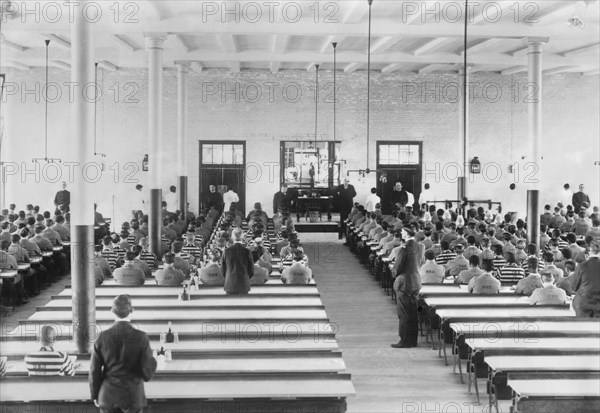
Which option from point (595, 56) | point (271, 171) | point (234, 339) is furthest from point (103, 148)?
point (234, 339)

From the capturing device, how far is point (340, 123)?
1118 inches

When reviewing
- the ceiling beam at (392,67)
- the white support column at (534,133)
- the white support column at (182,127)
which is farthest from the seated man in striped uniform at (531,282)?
the ceiling beam at (392,67)

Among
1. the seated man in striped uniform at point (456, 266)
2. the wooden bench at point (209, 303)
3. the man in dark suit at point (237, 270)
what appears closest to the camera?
the wooden bench at point (209, 303)

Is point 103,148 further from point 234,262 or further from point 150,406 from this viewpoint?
point 150,406

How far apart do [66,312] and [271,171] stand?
18848 millimetres

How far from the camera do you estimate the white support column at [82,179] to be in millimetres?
8906

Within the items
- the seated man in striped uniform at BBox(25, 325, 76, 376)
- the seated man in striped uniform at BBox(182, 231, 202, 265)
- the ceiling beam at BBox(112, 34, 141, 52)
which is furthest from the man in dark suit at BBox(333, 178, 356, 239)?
the seated man in striped uniform at BBox(25, 325, 76, 376)

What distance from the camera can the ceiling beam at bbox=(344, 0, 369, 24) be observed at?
50.6 ft

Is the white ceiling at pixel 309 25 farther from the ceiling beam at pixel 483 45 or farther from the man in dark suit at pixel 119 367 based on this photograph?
the man in dark suit at pixel 119 367

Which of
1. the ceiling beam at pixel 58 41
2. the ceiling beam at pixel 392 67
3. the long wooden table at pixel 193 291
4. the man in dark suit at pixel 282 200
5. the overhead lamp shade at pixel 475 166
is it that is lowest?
the long wooden table at pixel 193 291

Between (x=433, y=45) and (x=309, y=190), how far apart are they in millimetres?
8662

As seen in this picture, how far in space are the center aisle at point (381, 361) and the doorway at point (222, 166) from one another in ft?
36.3

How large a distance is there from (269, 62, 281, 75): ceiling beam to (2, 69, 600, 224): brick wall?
83 cm

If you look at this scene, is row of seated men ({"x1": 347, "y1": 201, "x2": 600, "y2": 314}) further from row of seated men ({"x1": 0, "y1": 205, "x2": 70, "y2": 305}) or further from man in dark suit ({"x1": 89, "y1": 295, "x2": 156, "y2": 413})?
row of seated men ({"x1": 0, "y1": 205, "x2": 70, "y2": 305})
